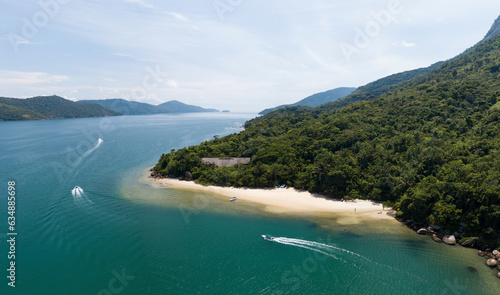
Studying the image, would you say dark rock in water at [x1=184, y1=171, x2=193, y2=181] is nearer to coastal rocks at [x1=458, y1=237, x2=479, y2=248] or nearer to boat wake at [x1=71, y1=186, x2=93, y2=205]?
boat wake at [x1=71, y1=186, x2=93, y2=205]

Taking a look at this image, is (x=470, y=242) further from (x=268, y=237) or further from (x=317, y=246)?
(x=268, y=237)

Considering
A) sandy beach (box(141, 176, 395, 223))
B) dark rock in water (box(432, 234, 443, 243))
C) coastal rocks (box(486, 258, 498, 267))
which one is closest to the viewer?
coastal rocks (box(486, 258, 498, 267))

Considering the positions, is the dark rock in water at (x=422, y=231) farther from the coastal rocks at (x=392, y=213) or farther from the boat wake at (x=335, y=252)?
the boat wake at (x=335, y=252)

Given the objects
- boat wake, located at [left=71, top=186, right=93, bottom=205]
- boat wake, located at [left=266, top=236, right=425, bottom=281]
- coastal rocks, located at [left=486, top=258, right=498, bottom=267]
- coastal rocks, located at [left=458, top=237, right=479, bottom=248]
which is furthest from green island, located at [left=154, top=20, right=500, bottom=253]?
boat wake, located at [left=71, top=186, right=93, bottom=205]

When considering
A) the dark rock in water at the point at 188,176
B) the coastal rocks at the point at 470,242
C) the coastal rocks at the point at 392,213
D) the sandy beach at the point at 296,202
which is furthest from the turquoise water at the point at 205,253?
the dark rock in water at the point at 188,176

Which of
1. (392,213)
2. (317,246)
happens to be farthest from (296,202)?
(392,213)

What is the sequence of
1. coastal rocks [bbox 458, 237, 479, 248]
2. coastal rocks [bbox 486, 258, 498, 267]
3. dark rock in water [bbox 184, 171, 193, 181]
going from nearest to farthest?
coastal rocks [bbox 486, 258, 498, 267], coastal rocks [bbox 458, 237, 479, 248], dark rock in water [bbox 184, 171, 193, 181]

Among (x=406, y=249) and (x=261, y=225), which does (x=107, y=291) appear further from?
(x=406, y=249)

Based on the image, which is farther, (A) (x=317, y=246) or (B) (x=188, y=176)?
(B) (x=188, y=176)
